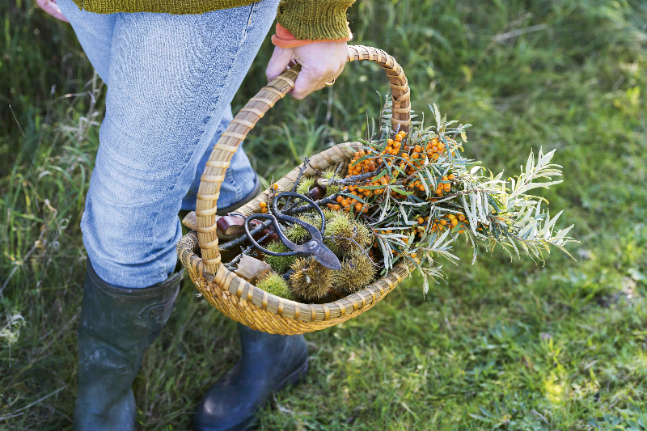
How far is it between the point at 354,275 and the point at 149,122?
0.60 m

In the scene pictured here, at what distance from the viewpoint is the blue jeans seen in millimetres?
1112

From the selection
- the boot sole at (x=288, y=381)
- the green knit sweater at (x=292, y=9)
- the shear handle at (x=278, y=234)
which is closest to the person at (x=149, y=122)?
the green knit sweater at (x=292, y=9)

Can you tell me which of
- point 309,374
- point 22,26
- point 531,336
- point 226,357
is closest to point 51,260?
point 226,357

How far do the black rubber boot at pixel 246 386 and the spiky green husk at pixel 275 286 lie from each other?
0.48m

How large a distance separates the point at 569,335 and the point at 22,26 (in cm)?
282

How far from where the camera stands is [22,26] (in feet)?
8.52

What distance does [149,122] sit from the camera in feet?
3.79

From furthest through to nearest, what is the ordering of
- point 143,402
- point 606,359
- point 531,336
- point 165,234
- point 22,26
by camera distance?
point 22,26 → point 531,336 → point 606,359 → point 143,402 → point 165,234

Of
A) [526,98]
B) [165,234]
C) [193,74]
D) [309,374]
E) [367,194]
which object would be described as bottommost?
[309,374]

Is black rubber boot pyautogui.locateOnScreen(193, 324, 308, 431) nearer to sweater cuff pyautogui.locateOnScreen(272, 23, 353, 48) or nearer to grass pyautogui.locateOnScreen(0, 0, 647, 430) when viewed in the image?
grass pyautogui.locateOnScreen(0, 0, 647, 430)

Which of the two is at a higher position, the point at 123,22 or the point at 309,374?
the point at 123,22

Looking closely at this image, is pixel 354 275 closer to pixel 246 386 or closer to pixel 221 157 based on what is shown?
pixel 221 157

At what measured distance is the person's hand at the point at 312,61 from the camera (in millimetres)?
1237

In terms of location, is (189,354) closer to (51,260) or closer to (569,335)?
(51,260)
